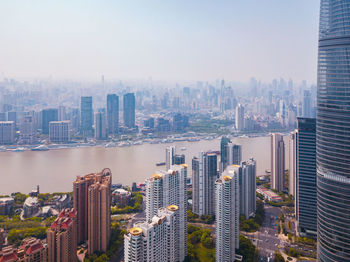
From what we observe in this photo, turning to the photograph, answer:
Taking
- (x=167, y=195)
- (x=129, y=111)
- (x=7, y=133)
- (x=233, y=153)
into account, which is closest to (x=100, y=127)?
(x=129, y=111)

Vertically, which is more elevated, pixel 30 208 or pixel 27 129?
pixel 27 129

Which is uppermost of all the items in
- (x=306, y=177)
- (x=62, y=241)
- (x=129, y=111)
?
(x=129, y=111)

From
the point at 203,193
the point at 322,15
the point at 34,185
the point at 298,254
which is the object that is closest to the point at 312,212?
the point at 298,254

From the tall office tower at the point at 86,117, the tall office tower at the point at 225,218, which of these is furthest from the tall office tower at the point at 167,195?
the tall office tower at the point at 86,117

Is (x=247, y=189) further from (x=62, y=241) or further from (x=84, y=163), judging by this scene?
(x=84, y=163)

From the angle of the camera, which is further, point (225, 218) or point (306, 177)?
point (306, 177)

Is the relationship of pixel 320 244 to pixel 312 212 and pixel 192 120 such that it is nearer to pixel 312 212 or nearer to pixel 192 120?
pixel 312 212

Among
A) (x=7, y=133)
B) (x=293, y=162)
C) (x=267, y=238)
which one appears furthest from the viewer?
(x=7, y=133)

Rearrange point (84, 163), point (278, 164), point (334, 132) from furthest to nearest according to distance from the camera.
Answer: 1. point (84, 163)
2. point (278, 164)
3. point (334, 132)
